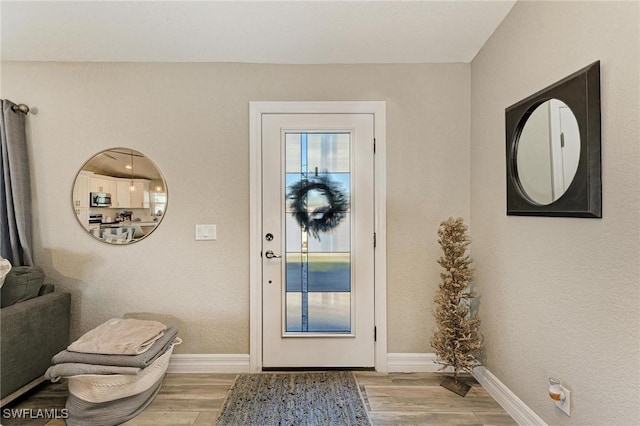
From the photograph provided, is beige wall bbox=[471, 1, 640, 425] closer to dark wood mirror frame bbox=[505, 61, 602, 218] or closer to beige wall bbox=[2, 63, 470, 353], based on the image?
dark wood mirror frame bbox=[505, 61, 602, 218]

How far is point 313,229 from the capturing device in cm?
248

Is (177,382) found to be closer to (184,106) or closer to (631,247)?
(184,106)

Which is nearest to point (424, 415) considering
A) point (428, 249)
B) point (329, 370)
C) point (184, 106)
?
point (329, 370)

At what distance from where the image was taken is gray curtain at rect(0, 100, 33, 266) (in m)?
2.30

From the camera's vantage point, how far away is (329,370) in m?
2.46

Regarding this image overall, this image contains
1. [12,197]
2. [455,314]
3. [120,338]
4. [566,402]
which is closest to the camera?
[566,402]

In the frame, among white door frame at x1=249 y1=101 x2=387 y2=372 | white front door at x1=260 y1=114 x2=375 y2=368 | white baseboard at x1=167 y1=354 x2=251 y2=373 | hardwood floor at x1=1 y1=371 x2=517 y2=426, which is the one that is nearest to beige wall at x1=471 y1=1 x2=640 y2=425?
hardwood floor at x1=1 y1=371 x2=517 y2=426

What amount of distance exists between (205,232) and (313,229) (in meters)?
0.85

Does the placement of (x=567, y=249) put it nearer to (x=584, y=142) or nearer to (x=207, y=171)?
(x=584, y=142)

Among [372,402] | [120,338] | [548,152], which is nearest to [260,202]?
[120,338]

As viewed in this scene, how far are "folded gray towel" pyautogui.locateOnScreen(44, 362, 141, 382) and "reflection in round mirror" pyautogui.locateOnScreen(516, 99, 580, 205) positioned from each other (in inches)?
96.6

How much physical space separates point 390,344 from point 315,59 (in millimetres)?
2296

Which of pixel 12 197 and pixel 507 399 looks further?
pixel 12 197

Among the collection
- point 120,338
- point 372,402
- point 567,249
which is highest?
point 567,249
